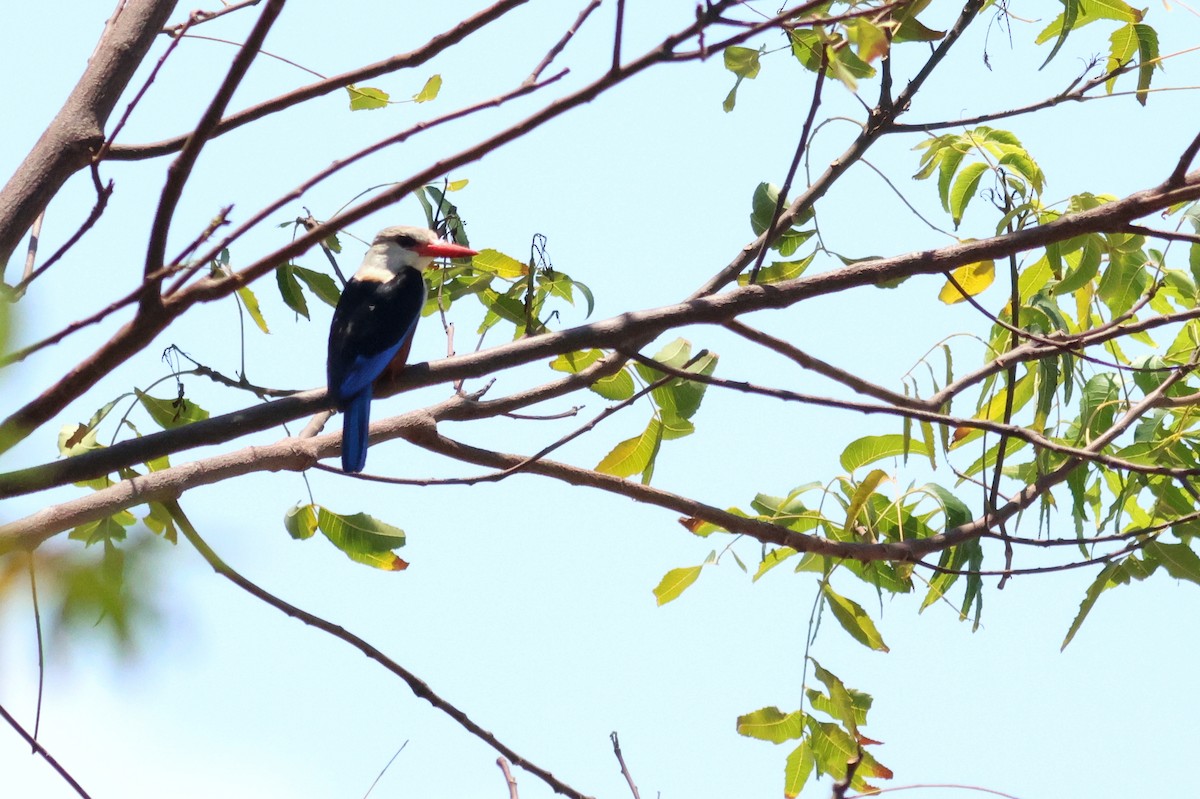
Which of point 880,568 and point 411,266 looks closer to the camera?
point 880,568

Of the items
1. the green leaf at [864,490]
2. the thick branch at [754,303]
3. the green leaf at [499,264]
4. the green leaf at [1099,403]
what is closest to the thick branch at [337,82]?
the thick branch at [754,303]

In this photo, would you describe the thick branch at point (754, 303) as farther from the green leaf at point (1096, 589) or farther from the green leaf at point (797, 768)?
the green leaf at point (797, 768)

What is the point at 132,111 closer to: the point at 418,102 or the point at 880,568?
the point at 418,102

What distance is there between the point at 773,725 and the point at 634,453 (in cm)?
77

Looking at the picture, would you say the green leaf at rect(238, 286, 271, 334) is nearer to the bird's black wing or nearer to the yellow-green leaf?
the bird's black wing

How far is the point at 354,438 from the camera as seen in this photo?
310cm

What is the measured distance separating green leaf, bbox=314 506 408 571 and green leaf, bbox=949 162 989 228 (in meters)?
1.63

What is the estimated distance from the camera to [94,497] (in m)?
2.28

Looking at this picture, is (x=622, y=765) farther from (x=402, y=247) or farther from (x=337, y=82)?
(x=402, y=247)

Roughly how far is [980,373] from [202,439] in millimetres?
1836

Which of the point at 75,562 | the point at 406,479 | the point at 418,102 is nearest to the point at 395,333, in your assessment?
the point at 418,102

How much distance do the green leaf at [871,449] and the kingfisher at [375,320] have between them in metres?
1.13

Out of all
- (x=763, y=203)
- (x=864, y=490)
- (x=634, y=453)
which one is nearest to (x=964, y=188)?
(x=763, y=203)

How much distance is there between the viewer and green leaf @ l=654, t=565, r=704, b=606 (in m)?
3.14
